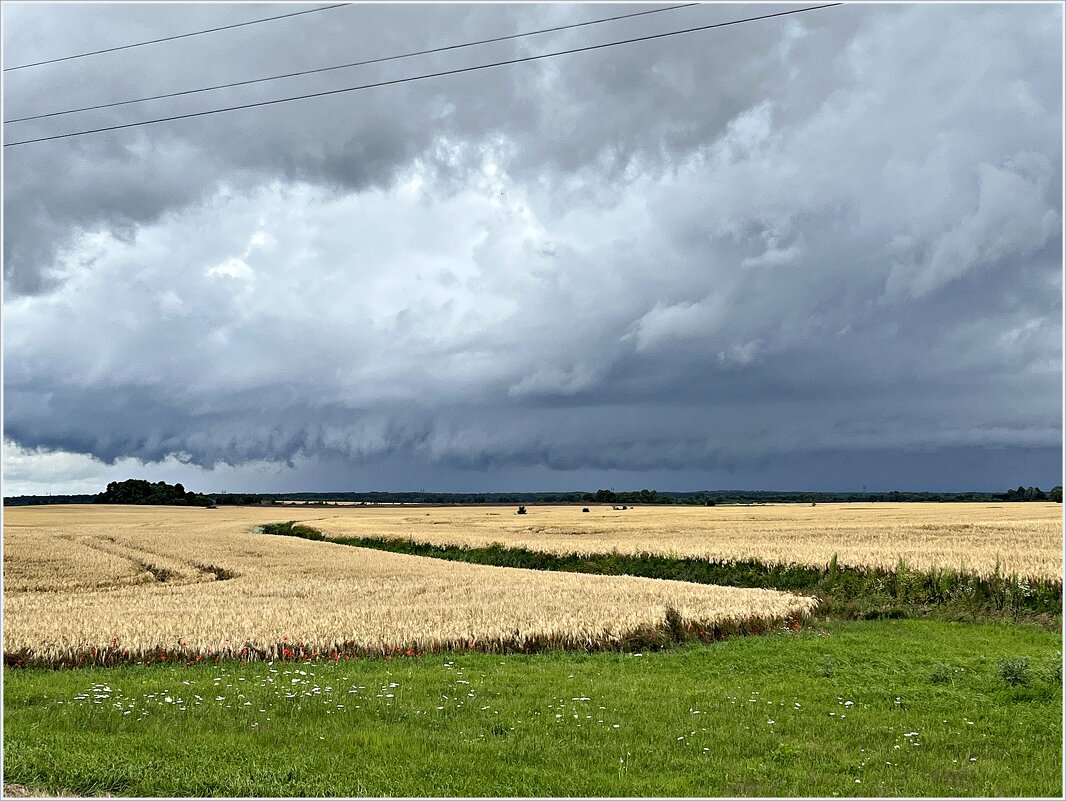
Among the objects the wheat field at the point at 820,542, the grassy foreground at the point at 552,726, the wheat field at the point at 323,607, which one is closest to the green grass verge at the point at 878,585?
the wheat field at the point at 820,542

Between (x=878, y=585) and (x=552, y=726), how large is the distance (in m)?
25.8

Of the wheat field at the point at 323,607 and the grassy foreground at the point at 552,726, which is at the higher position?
the grassy foreground at the point at 552,726

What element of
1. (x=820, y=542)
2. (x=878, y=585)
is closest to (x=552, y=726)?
(x=878, y=585)

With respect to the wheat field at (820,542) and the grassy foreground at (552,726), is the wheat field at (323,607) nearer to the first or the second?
the grassy foreground at (552,726)

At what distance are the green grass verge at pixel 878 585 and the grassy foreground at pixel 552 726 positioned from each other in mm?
9195

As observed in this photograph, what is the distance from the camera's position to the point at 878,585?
3381 cm

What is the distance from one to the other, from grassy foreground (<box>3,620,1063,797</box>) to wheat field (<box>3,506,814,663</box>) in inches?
71.2

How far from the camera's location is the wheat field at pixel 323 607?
20234mm

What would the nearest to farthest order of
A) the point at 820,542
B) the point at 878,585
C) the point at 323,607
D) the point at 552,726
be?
1. the point at 552,726
2. the point at 323,607
3. the point at 878,585
4. the point at 820,542

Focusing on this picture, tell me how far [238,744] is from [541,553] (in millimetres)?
46356

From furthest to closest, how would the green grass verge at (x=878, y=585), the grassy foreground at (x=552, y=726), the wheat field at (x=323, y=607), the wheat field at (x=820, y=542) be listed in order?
the wheat field at (x=820, y=542), the green grass verge at (x=878, y=585), the wheat field at (x=323, y=607), the grassy foreground at (x=552, y=726)

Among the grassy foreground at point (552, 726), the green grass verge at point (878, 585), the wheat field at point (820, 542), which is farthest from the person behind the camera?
the wheat field at point (820, 542)

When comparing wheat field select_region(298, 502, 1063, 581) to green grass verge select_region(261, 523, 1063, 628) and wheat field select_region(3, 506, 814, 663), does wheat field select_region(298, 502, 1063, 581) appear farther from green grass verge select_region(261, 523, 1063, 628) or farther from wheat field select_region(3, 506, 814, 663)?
wheat field select_region(3, 506, 814, 663)

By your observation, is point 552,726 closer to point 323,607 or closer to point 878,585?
point 323,607
